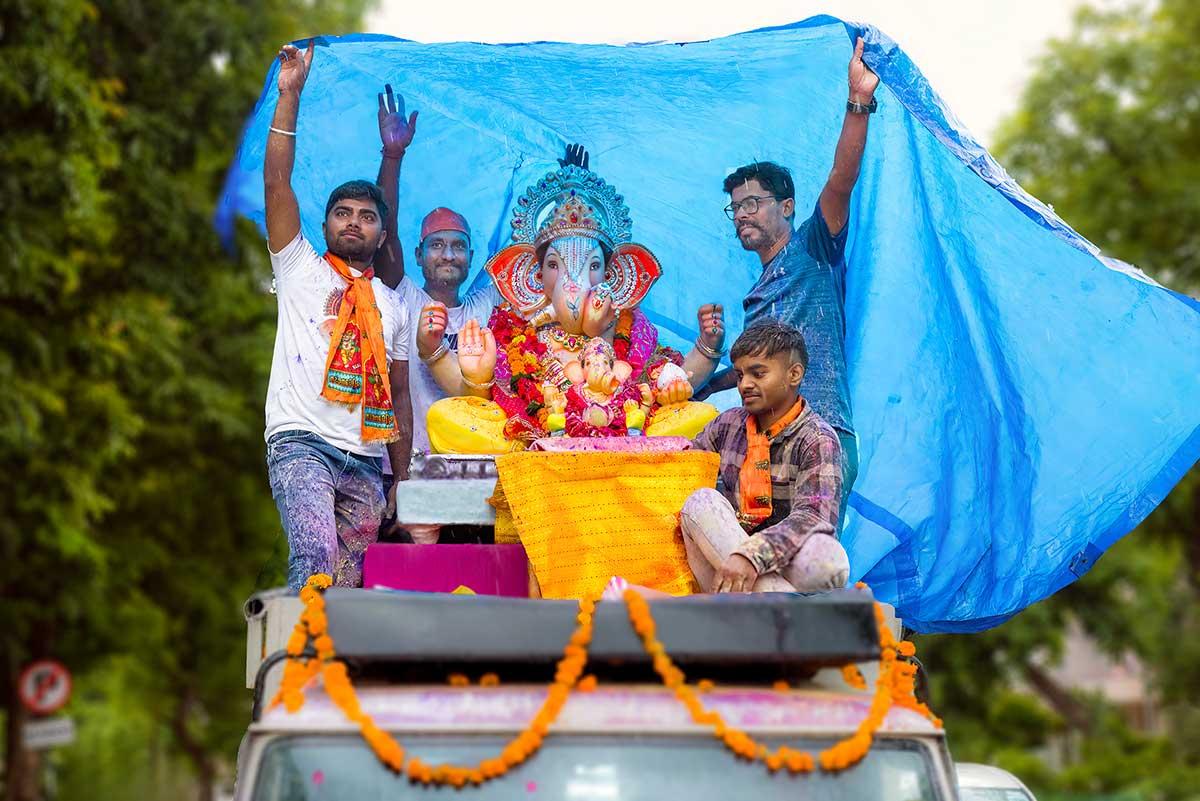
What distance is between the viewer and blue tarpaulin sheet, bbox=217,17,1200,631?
265 inches

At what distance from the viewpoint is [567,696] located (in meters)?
3.90

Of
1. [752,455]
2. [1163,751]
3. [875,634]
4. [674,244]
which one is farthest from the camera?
[1163,751]

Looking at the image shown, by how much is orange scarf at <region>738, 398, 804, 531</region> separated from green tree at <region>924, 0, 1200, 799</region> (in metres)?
18.2

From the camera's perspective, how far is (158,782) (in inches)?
1713

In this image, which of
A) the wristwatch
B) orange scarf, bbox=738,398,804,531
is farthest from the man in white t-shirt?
the wristwatch

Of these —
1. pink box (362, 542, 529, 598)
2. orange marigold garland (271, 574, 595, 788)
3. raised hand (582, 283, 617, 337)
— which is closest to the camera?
orange marigold garland (271, 574, 595, 788)

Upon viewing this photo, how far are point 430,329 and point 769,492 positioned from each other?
1.92 m

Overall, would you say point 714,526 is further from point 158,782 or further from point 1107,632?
point 158,782

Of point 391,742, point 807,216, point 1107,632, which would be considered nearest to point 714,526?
point 391,742

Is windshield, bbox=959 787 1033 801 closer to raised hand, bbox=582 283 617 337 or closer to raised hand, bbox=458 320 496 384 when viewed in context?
raised hand, bbox=582 283 617 337

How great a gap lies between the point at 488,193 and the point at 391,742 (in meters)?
4.26

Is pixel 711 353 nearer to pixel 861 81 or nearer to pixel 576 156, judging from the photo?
pixel 576 156

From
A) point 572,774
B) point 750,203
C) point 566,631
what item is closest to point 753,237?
point 750,203

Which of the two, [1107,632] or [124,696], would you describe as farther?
[124,696]
